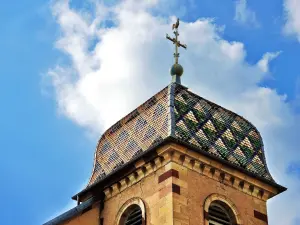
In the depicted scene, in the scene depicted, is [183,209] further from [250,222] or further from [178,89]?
[178,89]

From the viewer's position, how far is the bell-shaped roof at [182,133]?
21.8 metres

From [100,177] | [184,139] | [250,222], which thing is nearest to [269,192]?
[250,222]

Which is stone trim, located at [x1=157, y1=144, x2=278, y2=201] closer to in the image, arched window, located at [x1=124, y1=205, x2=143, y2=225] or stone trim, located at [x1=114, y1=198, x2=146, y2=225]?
stone trim, located at [x1=114, y1=198, x2=146, y2=225]

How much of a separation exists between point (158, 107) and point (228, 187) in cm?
295

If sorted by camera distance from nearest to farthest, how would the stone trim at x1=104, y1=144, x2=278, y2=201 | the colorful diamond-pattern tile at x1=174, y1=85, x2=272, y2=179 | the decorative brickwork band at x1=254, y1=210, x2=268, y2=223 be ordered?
the stone trim at x1=104, y1=144, x2=278, y2=201 → the colorful diamond-pattern tile at x1=174, y1=85, x2=272, y2=179 → the decorative brickwork band at x1=254, y1=210, x2=268, y2=223

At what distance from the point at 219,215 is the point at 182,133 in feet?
7.75

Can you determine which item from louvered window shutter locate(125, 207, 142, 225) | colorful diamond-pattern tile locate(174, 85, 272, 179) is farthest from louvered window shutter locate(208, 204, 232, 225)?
louvered window shutter locate(125, 207, 142, 225)

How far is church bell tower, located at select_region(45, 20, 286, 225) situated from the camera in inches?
818

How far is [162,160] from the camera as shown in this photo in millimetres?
21031


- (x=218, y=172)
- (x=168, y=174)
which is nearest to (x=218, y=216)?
(x=218, y=172)

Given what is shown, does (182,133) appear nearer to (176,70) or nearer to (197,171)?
(197,171)

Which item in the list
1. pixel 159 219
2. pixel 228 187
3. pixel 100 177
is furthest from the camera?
pixel 100 177

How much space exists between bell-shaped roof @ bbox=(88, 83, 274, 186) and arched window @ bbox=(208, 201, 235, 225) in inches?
50.2

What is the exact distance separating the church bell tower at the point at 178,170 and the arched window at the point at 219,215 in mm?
26
